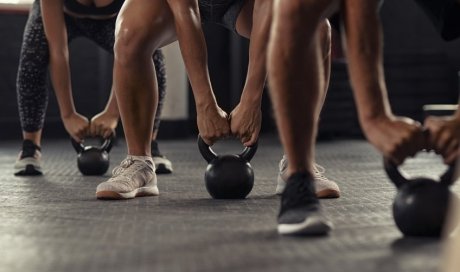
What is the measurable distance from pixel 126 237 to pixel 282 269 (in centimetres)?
48

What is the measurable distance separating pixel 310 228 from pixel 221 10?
1079mm

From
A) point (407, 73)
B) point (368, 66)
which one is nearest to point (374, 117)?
point (368, 66)

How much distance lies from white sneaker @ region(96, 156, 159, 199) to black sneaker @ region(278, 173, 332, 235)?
80cm

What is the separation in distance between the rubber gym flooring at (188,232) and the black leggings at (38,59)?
0.40 metres

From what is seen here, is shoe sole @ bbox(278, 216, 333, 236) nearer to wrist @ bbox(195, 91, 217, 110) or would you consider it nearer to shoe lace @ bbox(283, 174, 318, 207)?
shoe lace @ bbox(283, 174, 318, 207)

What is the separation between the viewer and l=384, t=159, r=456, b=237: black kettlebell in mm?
1663

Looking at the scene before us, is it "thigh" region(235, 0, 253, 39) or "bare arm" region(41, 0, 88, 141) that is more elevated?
"thigh" region(235, 0, 253, 39)

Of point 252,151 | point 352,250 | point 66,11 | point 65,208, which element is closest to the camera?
point 352,250

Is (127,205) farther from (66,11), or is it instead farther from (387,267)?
(66,11)

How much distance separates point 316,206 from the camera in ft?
5.68

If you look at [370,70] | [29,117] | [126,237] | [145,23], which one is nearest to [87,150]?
[29,117]

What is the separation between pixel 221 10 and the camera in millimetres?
2572

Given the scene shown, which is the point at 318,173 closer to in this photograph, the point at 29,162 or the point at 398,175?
the point at 398,175

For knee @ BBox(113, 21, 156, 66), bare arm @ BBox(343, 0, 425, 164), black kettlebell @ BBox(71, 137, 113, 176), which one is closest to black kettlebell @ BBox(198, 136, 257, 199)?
knee @ BBox(113, 21, 156, 66)
